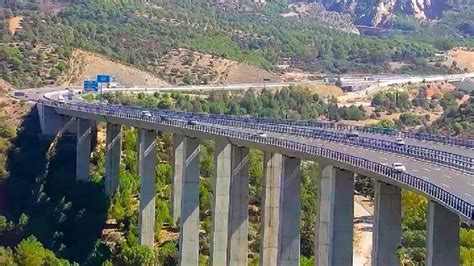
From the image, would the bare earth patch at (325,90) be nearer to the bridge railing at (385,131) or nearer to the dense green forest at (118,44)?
the dense green forest at (118,44)

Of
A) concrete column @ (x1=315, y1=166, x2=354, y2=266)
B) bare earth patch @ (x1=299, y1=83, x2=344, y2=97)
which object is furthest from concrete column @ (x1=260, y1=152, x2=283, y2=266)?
bare earth patch @ (x1=299, y1=83, x2=344, y2=97)

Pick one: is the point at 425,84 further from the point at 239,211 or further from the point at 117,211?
the point at 239,211

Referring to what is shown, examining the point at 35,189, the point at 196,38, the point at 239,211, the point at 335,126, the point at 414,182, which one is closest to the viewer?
the point at 414,182

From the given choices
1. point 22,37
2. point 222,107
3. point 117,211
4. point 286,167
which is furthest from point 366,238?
point 22,37

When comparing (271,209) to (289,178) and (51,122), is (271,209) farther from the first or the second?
(51,122)

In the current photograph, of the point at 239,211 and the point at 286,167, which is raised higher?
the point at 286,167

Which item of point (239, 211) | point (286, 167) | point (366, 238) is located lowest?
point (366, 238)

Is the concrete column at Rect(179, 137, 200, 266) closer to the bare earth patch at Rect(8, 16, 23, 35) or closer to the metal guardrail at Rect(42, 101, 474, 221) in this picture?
the metal guardrail at Rect(42, 101, 474, 221)
